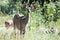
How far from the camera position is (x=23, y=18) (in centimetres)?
762

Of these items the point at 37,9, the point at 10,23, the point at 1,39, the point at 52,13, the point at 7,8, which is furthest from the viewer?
the point at 7,8

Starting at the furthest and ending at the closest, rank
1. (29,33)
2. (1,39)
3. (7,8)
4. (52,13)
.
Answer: (7,8)
(52,13)
(29,33)
(1,39)

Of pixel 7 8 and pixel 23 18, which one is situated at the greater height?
pixel 23 18

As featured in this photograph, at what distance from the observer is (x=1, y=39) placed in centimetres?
653

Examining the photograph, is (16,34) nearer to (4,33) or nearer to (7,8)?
(4,33)

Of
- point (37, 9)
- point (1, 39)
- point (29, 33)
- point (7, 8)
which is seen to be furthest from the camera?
point (7, 8)

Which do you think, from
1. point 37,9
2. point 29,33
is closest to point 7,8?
point 37,9

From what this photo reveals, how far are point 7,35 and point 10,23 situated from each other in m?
1.26

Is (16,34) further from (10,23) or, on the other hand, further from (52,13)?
(52,13)

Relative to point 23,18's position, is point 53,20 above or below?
below

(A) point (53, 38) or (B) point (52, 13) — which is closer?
(A) point (53, 38)

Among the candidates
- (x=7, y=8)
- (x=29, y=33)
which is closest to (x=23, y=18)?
(x=29, y=33)

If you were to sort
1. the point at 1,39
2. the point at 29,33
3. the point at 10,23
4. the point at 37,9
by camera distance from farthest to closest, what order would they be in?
the point at 37,9 < the point at 10,23 < the point at 29,33 < the point at 1,39

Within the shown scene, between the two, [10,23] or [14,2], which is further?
[14,2]
